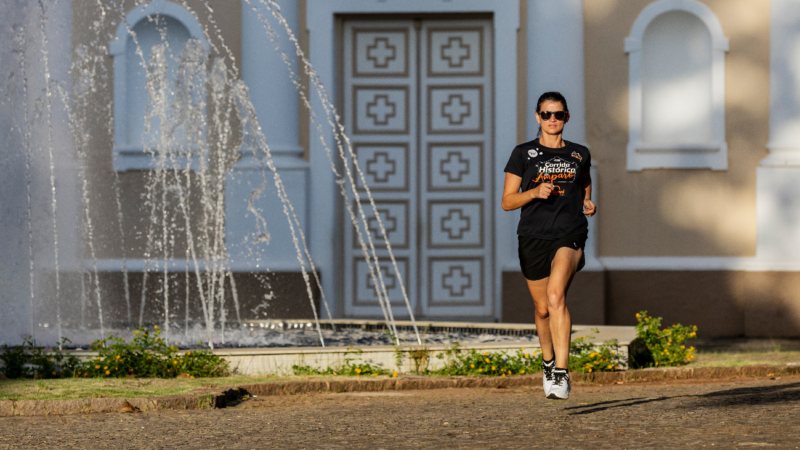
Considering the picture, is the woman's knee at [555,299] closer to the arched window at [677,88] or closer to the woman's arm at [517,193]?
the woman's arm at [517,193]

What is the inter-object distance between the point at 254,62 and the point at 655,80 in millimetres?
4084

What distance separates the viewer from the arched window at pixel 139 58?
1227cm

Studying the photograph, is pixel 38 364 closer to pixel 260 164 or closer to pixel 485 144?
pixel 260 164

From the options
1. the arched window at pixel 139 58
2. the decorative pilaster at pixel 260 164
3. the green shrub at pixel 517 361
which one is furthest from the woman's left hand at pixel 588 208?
the arched window at pixel 139 58

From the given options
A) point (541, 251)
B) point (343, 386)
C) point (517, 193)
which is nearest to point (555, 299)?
point (541, 251)

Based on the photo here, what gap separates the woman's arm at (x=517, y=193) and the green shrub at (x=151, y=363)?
2724mm

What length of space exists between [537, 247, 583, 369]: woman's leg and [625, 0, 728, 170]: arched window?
6.48 meters

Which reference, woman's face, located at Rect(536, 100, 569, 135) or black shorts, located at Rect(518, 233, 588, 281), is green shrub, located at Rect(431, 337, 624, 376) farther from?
woman's face, located at Rect(536, 100, 569, 135)

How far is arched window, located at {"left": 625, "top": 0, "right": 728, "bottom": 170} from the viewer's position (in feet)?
40.0

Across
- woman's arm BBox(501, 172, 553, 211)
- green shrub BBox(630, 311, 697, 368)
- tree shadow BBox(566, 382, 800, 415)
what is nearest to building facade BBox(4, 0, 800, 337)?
green shrub BBox(630, 311, 697, 368)

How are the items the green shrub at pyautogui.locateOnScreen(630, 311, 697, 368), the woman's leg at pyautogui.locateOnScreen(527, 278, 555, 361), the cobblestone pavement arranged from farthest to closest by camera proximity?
the green shrub at pyautogui.locateOnScreen(630, 311, 697, 368)
the woman's leg at pyautogui.locateOnScreen(527, 278, 555, 361)
the cobblestone pavement

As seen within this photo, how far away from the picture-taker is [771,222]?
39.5 ft

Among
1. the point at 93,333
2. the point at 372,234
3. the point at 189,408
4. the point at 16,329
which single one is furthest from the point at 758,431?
the point at 372,234

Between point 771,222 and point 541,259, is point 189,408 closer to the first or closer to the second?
point 541,259
